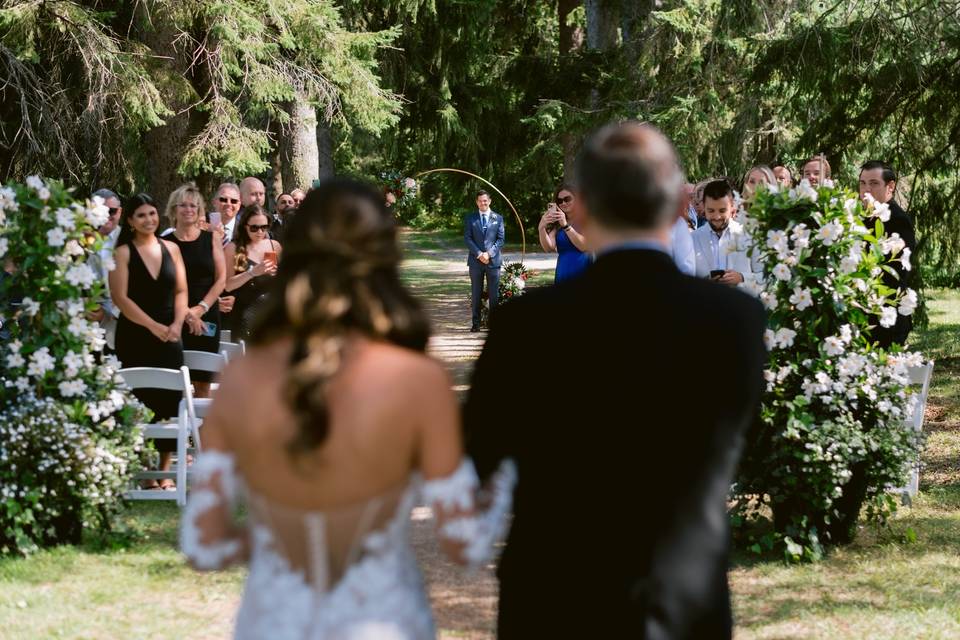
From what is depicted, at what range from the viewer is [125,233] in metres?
7.89

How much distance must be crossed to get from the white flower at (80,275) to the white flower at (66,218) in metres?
0.23

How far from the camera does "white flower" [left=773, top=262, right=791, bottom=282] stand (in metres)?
6.29

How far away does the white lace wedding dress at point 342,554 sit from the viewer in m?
2.38

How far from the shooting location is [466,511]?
2.41m

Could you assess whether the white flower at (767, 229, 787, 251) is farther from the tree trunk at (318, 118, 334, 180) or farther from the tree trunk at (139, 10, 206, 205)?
the tree trunk at (318, 118, 334, 180)

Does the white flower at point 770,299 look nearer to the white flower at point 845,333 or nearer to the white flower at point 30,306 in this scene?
the white flower at point 845,333

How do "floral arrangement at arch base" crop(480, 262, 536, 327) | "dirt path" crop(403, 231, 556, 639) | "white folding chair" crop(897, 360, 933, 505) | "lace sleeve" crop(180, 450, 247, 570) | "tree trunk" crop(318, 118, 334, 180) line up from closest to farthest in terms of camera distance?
1. "lace sleeve" crop(180, 450, 247, 570)
2. "dirt path" crop(403, 231, 556, 639)
3. "white folding chair" crop(897, 360, 933, 505)
4. "floral arrangement at arch base" crop(480, 262, 536, 327)
5. "tree trunk" crop(318, 118, 334, 180)

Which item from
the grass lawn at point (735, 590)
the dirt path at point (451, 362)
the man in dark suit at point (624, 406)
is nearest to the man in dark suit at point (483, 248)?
the dirt path at point (451, 362)

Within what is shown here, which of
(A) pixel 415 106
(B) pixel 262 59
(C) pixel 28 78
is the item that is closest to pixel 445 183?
(A) pixel 415 106

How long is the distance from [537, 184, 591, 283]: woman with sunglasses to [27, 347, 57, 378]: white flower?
4277mm

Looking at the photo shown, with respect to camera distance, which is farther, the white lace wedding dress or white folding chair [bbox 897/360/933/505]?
white folding chair [bbox 897/360/933/505]

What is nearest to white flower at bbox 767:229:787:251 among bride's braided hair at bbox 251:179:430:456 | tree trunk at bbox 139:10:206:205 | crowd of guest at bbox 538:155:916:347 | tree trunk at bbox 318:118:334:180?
crowd of guest at bbox 538:155:916:347

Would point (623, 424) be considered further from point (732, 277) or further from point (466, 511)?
point (732, 277)

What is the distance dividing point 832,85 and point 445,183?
41.2 feet
